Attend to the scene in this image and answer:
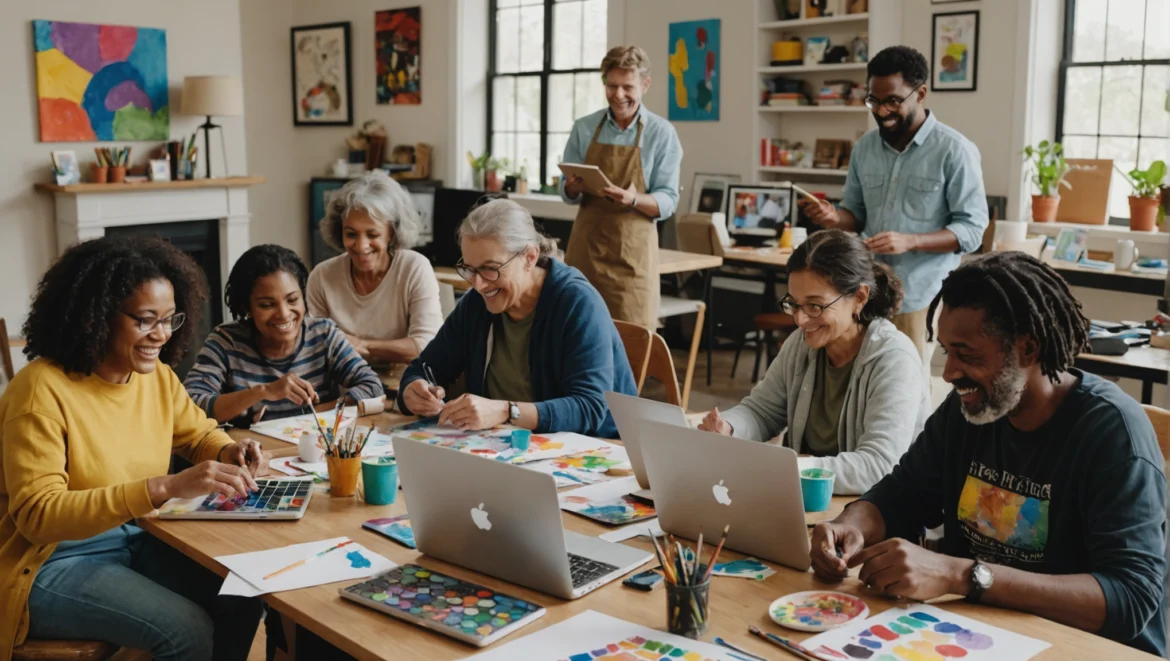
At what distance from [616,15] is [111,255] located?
6.21 meters

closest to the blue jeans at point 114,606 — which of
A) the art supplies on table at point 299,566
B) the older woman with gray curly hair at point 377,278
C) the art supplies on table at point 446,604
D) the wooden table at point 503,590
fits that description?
the wooden table at point 503,590

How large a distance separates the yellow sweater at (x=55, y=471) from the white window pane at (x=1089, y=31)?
5.54m

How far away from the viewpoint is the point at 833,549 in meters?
1.74

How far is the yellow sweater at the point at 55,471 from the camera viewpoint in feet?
6.45

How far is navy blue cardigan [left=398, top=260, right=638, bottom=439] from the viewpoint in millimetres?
2707

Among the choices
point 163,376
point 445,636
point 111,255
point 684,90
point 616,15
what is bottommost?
point 445,636

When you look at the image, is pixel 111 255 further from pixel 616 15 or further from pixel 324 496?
pixel 616 15

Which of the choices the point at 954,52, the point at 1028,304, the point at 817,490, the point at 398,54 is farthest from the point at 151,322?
the point at 398,54

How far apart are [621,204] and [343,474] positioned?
2580 mm

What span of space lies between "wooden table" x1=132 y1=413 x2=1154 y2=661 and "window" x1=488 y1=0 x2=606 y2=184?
21.5 feet

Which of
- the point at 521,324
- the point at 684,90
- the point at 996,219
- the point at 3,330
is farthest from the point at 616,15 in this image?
the point at 521,324

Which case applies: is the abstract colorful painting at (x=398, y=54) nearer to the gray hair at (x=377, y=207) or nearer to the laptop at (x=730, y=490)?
the gray hair at (x=377, y=207)

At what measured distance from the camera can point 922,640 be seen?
1514 mm

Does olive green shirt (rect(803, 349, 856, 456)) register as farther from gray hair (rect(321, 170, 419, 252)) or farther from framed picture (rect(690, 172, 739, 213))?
framed picture (rect(690, 172, 739, 213))
